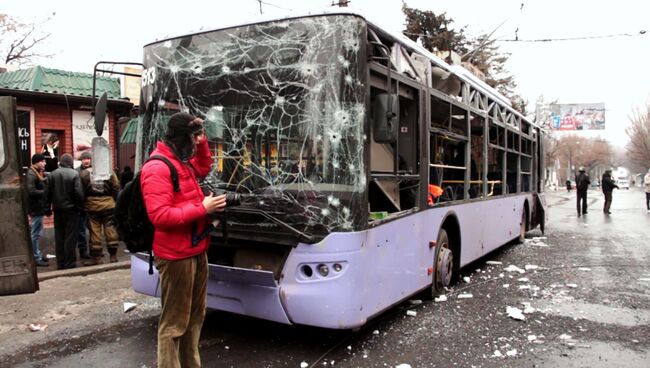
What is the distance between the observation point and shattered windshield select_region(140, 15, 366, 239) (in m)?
3.97

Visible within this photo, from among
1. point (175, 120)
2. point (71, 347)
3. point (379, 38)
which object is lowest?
point (71, 347)

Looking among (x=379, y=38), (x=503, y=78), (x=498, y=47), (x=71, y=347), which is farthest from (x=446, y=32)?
(x=71, y=347)

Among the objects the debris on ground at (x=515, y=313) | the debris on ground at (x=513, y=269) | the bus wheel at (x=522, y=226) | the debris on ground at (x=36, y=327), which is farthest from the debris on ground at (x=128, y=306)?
the bus wheel at (x=522, y=226)

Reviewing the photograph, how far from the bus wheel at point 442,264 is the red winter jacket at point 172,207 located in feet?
10.9

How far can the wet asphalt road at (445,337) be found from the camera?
13.9ft

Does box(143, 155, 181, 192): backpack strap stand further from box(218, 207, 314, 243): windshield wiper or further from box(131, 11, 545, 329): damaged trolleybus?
box(218, 207, 314, 243): windshield wiper

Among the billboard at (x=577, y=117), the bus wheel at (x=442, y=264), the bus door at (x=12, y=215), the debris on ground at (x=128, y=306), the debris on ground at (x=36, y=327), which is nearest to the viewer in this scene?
the bus door at (x=12, y=215)

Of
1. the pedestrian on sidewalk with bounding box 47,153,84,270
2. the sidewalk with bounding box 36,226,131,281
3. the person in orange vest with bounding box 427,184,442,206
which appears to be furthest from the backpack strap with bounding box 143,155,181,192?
the pedestrian on sidewalk with bounding box 47,153,84,270

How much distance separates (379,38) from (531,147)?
821 centimetres

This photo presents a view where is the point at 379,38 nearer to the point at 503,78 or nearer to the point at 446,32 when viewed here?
the point at 446,32

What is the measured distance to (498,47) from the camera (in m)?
29.5

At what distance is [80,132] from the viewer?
38.5ft

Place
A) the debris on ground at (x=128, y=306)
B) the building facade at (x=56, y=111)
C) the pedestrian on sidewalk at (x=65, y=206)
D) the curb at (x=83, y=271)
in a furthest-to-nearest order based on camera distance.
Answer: the building facade at (x=56, y=111) → the pedestrian on sidewalk at (x=65, y=206) → the curb at (x=83, y=271) → the debris on ground at (x=128, y=306)

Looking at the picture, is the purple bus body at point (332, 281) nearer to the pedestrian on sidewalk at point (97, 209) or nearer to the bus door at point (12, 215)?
the bus door at point (12, 215)
